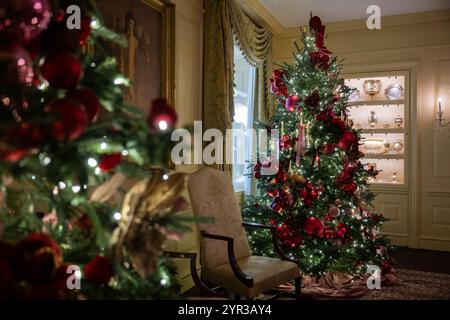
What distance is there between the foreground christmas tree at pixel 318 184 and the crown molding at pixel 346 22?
3.22 feet

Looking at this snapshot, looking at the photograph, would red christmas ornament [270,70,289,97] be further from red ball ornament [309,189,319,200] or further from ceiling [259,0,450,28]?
ceiling [259,0,450,28]

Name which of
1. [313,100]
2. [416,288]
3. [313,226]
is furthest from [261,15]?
[416,288]

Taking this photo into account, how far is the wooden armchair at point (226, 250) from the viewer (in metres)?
2.59

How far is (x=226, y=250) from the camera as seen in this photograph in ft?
9.60

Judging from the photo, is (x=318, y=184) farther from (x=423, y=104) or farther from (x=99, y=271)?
(x=99, y=271)

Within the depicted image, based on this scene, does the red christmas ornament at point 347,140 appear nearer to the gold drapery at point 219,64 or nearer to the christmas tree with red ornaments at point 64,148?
the gold drapery at point 219,64

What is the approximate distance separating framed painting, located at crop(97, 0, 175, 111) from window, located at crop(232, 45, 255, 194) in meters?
1.31

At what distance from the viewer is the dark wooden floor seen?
169 inches

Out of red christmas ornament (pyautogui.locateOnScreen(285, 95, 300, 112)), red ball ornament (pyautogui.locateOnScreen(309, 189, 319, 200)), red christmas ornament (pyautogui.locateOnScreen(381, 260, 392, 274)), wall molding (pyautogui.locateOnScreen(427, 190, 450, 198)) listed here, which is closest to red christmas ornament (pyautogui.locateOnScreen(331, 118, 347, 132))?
red christmas ornament (pyautogui.locateOnScreen(285, 95, 300, 112))

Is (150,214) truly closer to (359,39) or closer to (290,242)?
(290,242)

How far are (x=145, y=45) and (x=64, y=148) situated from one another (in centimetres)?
236

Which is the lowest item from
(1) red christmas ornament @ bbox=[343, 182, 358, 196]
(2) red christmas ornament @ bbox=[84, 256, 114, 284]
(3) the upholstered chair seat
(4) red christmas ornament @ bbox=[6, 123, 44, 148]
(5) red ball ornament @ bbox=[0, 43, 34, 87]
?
(3) the upholstered chair seat

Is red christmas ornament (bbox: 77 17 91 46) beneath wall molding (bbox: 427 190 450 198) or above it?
above
